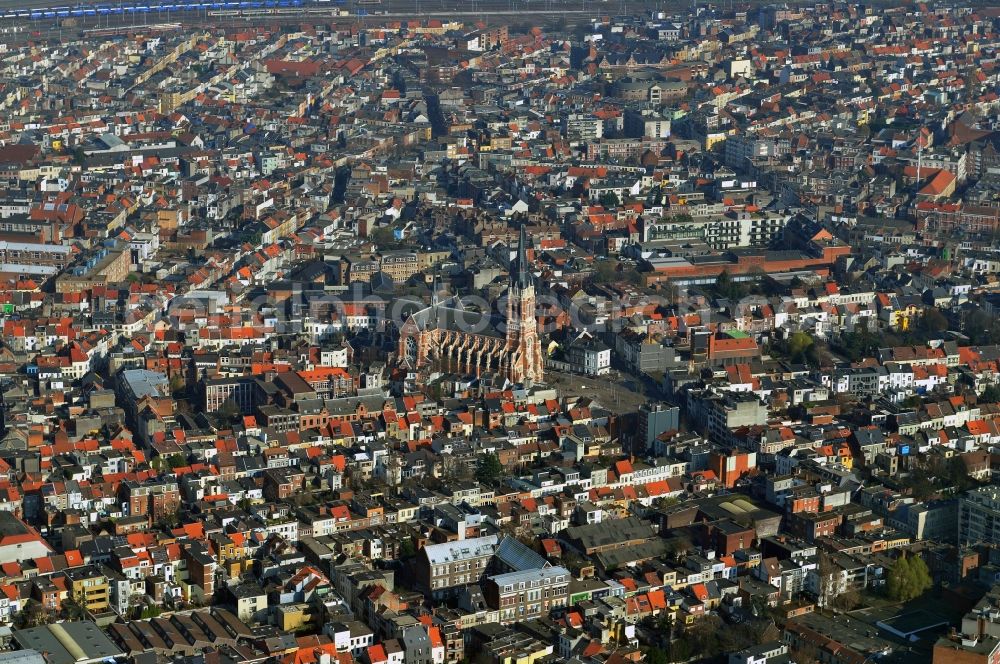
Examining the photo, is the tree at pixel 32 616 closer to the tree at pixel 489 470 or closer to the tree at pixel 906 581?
the tree at pixel 489 470

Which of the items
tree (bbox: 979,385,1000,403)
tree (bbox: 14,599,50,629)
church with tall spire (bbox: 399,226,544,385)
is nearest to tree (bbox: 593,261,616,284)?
church with tall spire (bbox: 399,226,544,385)

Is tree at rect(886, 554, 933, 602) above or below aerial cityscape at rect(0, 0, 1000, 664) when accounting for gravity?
below

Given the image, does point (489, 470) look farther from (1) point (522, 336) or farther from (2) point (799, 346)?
(2) point (799, 346)

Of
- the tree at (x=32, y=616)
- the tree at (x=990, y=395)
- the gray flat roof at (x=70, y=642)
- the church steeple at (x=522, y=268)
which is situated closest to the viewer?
the gray flat roof at (x=70, y=642)

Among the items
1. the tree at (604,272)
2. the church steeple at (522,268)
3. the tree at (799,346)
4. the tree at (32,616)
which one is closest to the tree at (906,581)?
the church steeple at (522,268)

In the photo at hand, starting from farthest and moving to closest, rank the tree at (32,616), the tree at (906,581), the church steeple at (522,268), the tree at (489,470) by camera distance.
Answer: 1. the church steeple at (522,268)
2. the tree at (489,470)
3. the tree at (906,581)
4. the tree at (32,616)

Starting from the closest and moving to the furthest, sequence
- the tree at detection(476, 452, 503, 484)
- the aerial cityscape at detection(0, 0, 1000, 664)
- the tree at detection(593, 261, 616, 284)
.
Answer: the aerial cityscape at detection(0, 0, 1000, 664) → the tree at detection(476, 452, 503, 484) → the tree at detection(593, 261, 616, 284)

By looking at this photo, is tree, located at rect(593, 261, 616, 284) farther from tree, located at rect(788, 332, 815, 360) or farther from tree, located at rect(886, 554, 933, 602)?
tree, located at rect(886, 554, 933, 602)

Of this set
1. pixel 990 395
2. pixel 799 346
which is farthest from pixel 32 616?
pixel 990 395
